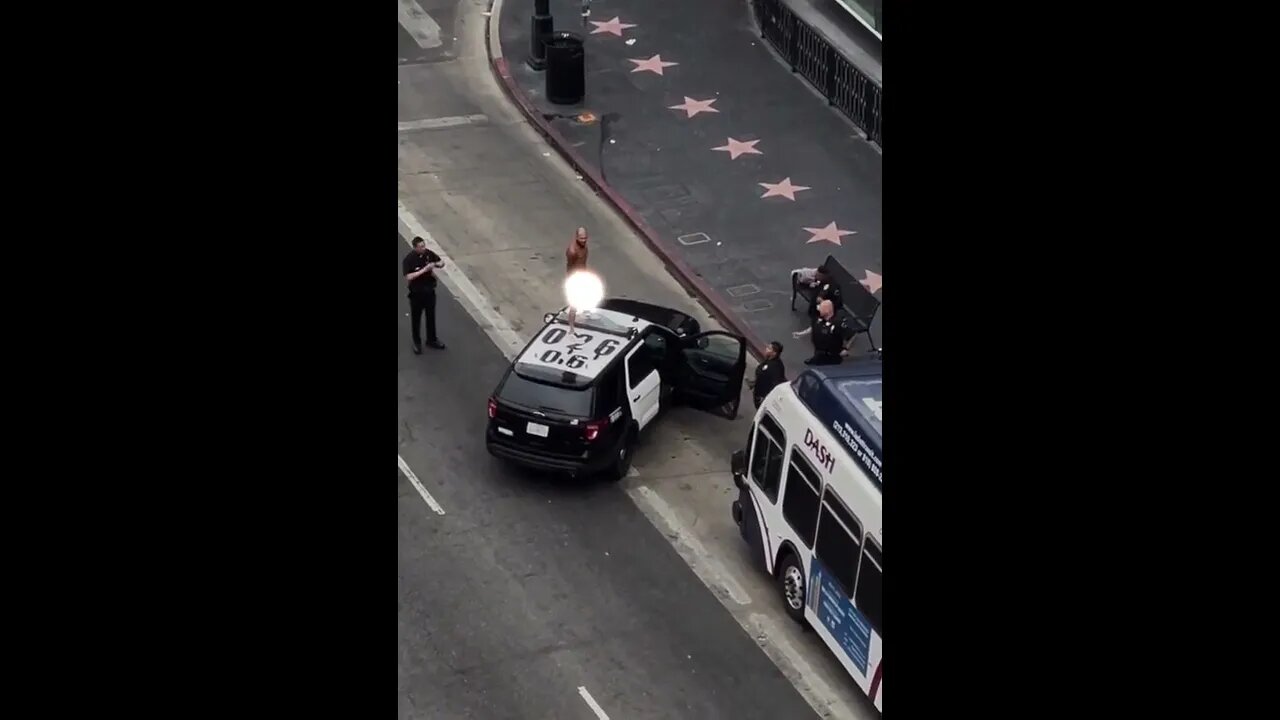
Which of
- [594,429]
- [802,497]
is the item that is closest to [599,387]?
[594,429]

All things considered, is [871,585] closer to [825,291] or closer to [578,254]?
[825,291]

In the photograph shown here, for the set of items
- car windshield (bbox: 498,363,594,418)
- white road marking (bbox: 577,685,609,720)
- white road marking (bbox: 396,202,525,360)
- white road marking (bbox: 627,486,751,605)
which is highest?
car windshield (bbox: 498,363,594,418)

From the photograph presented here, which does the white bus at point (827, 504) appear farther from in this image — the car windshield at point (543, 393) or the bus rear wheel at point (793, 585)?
the car windshield at point (543, 393)

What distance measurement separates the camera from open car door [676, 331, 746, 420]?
2181cm

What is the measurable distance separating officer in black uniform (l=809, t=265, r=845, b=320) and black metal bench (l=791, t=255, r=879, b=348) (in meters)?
0.06

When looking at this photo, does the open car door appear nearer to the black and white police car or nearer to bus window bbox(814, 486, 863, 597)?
the black and white police car

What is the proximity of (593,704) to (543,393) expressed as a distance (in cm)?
388

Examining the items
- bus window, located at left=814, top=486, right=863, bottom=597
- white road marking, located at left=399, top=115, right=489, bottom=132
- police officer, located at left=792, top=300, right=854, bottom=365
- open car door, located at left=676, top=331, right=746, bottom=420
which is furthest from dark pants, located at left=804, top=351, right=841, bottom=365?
white road marking, located at left=399, top=115, right=489, bottom=132

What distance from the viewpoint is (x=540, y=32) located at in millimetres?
31062
